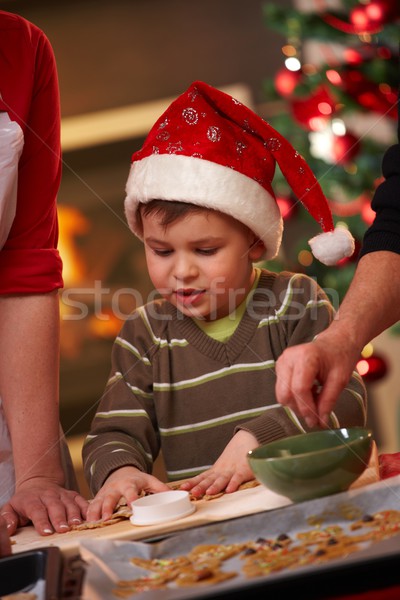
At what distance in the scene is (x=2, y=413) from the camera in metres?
1.30

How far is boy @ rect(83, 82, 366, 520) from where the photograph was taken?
1.38m

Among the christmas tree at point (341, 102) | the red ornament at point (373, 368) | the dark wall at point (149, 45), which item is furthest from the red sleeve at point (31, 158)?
the dark wall at point (149, 45)

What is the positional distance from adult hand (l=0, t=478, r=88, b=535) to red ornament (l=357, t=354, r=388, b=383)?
1.43 metres

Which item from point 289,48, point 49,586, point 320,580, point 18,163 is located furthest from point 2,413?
point 289,48

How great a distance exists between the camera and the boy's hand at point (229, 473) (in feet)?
3.59

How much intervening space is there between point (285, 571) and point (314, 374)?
0.32 meters

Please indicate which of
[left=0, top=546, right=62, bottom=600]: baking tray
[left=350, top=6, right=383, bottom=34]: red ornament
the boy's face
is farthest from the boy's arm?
[left=350, top=6, right=383, bottom=34]: red ornament

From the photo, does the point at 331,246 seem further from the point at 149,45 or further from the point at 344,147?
the point at 149,45

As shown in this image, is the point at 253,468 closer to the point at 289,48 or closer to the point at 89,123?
the point at 289,48

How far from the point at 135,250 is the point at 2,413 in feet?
8.58

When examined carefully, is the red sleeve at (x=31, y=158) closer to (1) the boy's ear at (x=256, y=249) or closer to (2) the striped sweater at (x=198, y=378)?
(2) the striped sweater at (x=198, y=378)

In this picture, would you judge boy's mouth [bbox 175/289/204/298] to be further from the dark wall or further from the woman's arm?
the dark wall

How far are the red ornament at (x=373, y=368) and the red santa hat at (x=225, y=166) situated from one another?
1107 millimetres

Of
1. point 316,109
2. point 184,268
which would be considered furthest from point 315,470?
point 316,109
